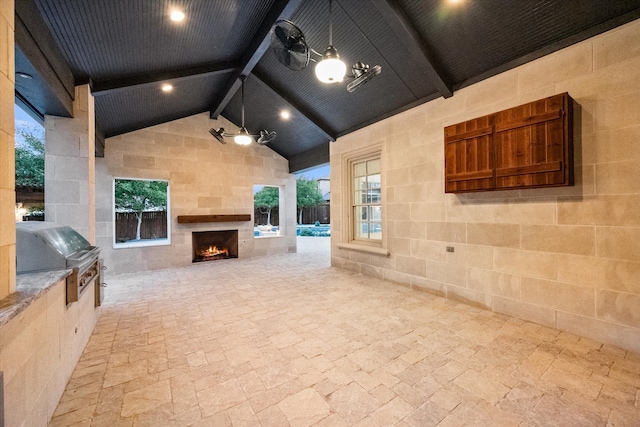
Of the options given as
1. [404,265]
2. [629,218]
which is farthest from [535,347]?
[404,265]

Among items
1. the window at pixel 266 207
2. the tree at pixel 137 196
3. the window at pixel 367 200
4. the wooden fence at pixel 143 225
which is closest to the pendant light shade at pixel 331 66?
the window at pixel 367 200

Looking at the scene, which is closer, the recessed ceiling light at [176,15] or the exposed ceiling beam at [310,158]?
the recessed ceiling light at [176,15]

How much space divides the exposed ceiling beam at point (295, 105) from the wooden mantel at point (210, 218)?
9.64ft

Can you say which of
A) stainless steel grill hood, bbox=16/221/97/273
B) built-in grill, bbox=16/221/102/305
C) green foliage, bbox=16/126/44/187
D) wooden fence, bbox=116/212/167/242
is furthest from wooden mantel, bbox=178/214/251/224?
stainless steel grill hood, bbox=16/221/97/273

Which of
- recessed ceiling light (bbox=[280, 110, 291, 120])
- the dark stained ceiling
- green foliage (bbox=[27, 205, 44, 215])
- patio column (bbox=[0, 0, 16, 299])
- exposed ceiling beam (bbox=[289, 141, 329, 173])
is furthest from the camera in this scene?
exposed ceiling beam (bbox=[289, 141, 329, 173])

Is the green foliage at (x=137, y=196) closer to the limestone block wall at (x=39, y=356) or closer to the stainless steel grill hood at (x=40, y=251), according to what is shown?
the stainless steel grill hood at (x=40, y=251)

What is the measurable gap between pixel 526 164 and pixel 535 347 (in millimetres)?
1678

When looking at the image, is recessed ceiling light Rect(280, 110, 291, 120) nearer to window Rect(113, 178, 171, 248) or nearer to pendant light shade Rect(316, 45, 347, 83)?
pendant light shade Rect(316, 45, 347, 83)

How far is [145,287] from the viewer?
4195mm

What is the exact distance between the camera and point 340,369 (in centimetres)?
194

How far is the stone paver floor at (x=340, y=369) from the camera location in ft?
4.98

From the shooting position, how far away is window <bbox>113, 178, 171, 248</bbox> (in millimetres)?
7379

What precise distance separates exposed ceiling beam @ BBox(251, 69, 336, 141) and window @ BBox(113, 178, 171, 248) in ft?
13.4

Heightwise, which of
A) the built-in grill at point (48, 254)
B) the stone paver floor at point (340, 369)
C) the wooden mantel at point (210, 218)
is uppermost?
the wooden mantel at point (210, 218)
